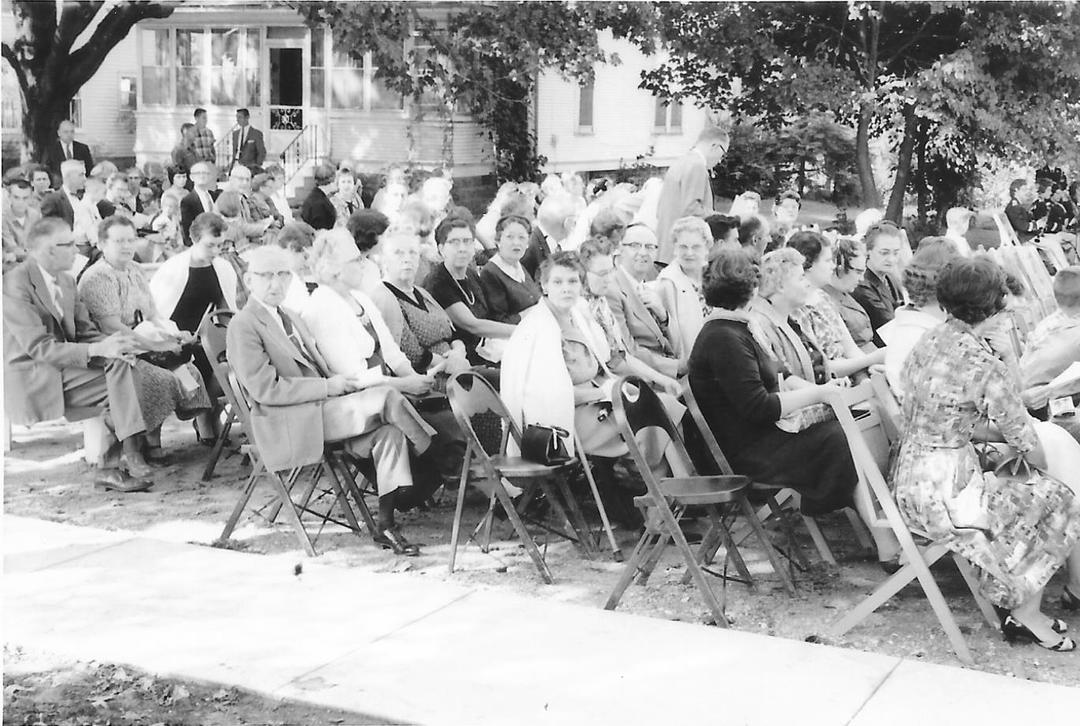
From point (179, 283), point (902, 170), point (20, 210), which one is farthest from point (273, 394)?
point (902, 170)

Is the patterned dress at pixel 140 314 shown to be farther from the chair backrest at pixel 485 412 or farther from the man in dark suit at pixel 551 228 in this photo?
the man in dark suit at pixel 551 228

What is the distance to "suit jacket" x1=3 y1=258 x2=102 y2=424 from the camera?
7281 millimetres

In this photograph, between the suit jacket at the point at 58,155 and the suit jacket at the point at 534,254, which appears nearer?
the suit jacket at the point at 534,254

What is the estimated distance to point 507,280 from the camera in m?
8.05

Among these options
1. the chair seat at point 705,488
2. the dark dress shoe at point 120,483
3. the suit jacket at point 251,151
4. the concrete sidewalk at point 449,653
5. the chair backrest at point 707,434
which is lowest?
the dark dress shoe at point 120,483

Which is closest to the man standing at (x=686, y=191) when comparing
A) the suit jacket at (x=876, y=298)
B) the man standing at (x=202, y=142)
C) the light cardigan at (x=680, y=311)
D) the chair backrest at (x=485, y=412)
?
the suit jacket at (x=876, y=298)

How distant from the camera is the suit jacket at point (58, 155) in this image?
65.2 ft

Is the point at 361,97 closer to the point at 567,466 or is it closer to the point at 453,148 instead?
the point at 453,148

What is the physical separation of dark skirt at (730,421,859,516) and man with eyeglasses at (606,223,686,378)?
158 centimetres

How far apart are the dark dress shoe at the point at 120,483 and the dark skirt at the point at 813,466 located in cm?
354

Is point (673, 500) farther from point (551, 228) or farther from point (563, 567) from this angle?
point (551, 228)

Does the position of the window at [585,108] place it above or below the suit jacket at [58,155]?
above

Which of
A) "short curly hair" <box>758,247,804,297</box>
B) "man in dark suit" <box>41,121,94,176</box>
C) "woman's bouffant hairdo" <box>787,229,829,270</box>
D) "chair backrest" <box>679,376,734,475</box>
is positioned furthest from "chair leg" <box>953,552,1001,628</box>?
"man in dark suit" <box>41,121,94,176</box>

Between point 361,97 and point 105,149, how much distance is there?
687 centimetres
